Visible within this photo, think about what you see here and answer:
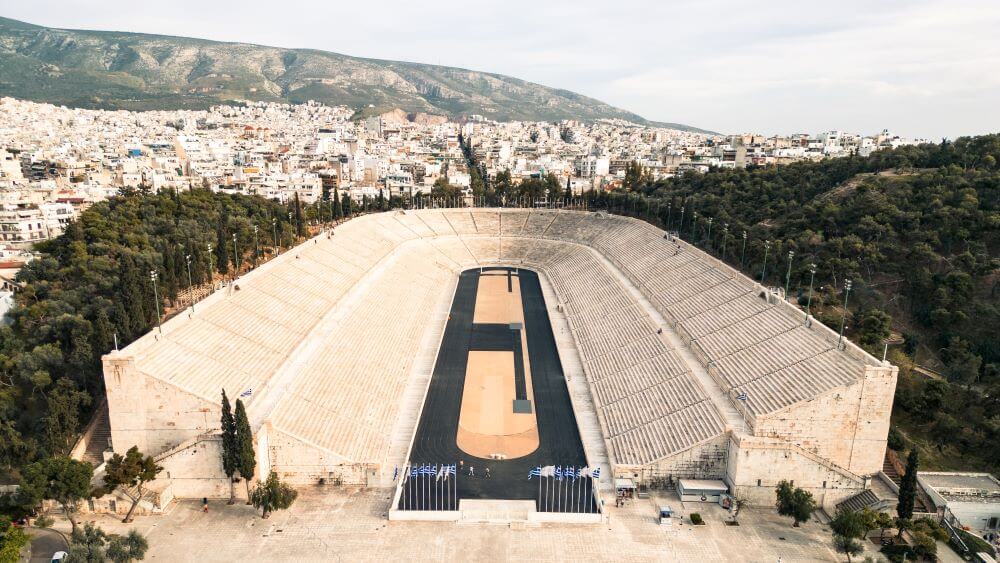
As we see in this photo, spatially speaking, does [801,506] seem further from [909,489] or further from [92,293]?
[92,293]

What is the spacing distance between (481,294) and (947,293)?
36243 mm

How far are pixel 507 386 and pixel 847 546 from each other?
1992 cm

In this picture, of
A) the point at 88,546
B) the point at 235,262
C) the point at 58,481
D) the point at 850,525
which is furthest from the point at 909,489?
the point at 235,262

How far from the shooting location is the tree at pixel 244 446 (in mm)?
23781

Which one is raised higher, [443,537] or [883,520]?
[883,520]

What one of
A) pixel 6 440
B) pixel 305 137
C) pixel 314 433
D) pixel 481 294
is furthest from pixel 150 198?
pixel 305 137

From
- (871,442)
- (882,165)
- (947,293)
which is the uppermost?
(882,165)

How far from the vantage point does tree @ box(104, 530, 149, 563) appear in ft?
66.6

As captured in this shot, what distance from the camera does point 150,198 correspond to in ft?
210

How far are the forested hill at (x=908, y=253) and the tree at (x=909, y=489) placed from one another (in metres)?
8.73

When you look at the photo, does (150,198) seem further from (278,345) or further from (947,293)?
(947,293)

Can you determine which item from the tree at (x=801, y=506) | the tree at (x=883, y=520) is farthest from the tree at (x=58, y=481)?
the tree at (x=883, y=520)

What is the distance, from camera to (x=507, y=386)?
3738cm

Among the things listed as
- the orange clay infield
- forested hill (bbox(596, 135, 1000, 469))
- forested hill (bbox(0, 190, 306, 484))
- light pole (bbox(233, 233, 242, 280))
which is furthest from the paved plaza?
light pole (bbox(233, 233, 242, 280))
